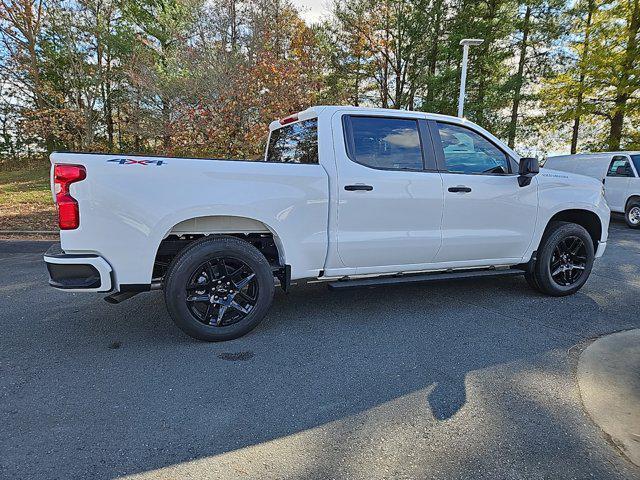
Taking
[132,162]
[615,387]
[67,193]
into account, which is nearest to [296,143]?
[132,162]

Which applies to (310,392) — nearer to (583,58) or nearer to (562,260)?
(562,260)

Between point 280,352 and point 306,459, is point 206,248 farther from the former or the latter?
point 306,459

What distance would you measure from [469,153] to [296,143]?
1844 millimetres

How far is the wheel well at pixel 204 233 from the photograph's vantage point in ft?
10.8

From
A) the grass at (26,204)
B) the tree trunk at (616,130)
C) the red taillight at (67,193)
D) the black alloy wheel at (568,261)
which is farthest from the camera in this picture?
the tree trunk at (616,130)

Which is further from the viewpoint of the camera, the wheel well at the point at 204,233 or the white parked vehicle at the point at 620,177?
the white parked vehicle at the point at 620,177

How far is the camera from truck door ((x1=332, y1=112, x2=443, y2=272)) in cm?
355

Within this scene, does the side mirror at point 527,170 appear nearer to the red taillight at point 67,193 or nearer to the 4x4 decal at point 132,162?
the 4x4 decal at point 132,162

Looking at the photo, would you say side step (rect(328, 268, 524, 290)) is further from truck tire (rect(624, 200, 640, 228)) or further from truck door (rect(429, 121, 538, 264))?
truck tire (rect(624, 200, 640, 228))

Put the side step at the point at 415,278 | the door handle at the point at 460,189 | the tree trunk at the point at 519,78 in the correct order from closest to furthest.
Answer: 1. the side step at the point at 415,278
2. the door handle at the point at 460,189
3. the tree trunk at the point at 519,78

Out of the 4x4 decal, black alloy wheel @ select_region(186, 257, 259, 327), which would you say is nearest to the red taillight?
the 4x4 decal

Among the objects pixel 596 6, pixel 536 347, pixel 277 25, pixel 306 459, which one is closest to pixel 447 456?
pixel 306 459

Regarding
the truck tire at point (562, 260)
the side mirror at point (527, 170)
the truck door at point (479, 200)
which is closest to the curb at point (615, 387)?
the truck tire at point (562, 260)

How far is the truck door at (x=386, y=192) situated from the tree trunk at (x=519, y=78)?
1879 centimetres
